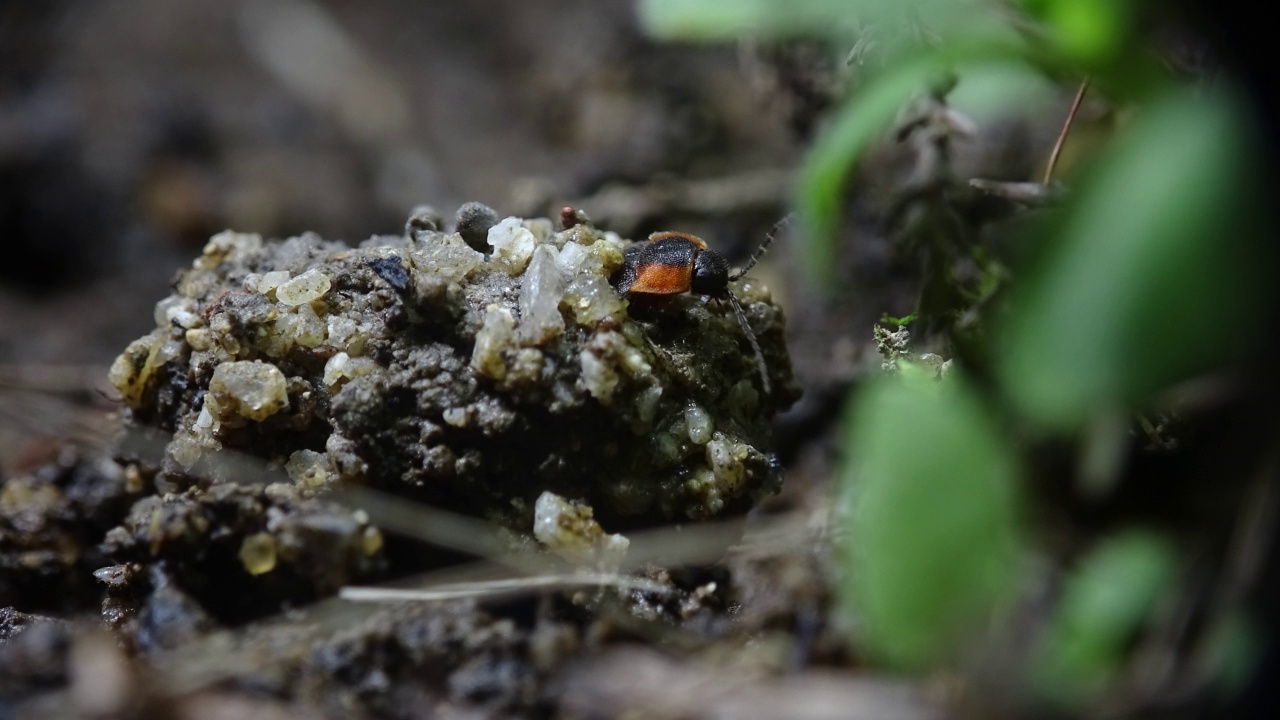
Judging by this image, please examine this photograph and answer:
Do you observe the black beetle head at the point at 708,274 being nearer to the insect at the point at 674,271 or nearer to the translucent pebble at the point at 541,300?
the insect at the point at 674,271

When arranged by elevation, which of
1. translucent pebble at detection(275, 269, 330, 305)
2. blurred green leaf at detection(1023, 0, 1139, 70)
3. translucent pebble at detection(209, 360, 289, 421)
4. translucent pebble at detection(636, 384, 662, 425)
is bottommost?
translucent pebble at detection(636, 384, 662, 425)


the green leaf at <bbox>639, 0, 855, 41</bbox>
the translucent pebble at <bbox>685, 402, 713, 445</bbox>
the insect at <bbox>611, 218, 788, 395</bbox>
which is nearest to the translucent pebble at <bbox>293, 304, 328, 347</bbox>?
the insect at <bbox>611, 218, 788, 395</bbox>

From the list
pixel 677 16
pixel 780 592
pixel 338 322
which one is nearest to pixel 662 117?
pixel 677 16

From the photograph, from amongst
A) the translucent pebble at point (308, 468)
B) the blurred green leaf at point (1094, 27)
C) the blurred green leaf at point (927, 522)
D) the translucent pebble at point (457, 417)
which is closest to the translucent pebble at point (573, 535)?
the translucent pebble at point (457, 417)

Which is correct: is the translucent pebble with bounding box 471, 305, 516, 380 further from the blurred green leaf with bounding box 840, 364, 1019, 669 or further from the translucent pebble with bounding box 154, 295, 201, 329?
the blurred green leaf with bounding box 840, 364, 1019, 669

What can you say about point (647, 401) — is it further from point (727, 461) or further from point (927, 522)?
point (927, 522)

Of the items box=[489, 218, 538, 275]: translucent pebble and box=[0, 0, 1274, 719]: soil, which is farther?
box=[489, 218, 538, 275]: translucent pebble

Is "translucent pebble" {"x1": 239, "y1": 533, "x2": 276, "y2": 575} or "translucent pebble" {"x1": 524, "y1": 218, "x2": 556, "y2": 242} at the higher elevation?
"translucent pebble" {"x1": 524, "y1": 218, "x2": 556, "y2": 242}
